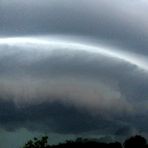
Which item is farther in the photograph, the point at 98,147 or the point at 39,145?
the point at 39,145

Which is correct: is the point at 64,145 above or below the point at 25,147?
below

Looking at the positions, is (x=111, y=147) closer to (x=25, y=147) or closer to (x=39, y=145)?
(x=39, y=145)

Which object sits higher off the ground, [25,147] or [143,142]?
[25,147]

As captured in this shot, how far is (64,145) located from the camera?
12212 cm

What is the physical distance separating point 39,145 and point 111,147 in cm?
3379

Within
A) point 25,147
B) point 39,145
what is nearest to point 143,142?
point 39,145

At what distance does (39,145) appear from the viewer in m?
145

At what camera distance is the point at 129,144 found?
121 metres

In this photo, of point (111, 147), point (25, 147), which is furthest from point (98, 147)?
point (25, 147)

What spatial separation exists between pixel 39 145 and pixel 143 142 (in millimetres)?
44058

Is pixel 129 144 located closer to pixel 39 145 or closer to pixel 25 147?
pixel 39 145

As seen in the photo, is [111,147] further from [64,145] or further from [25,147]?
[25,147]

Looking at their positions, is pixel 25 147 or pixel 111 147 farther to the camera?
pixel 25 147

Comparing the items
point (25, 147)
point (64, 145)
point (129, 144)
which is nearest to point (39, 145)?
point (25, 147)
